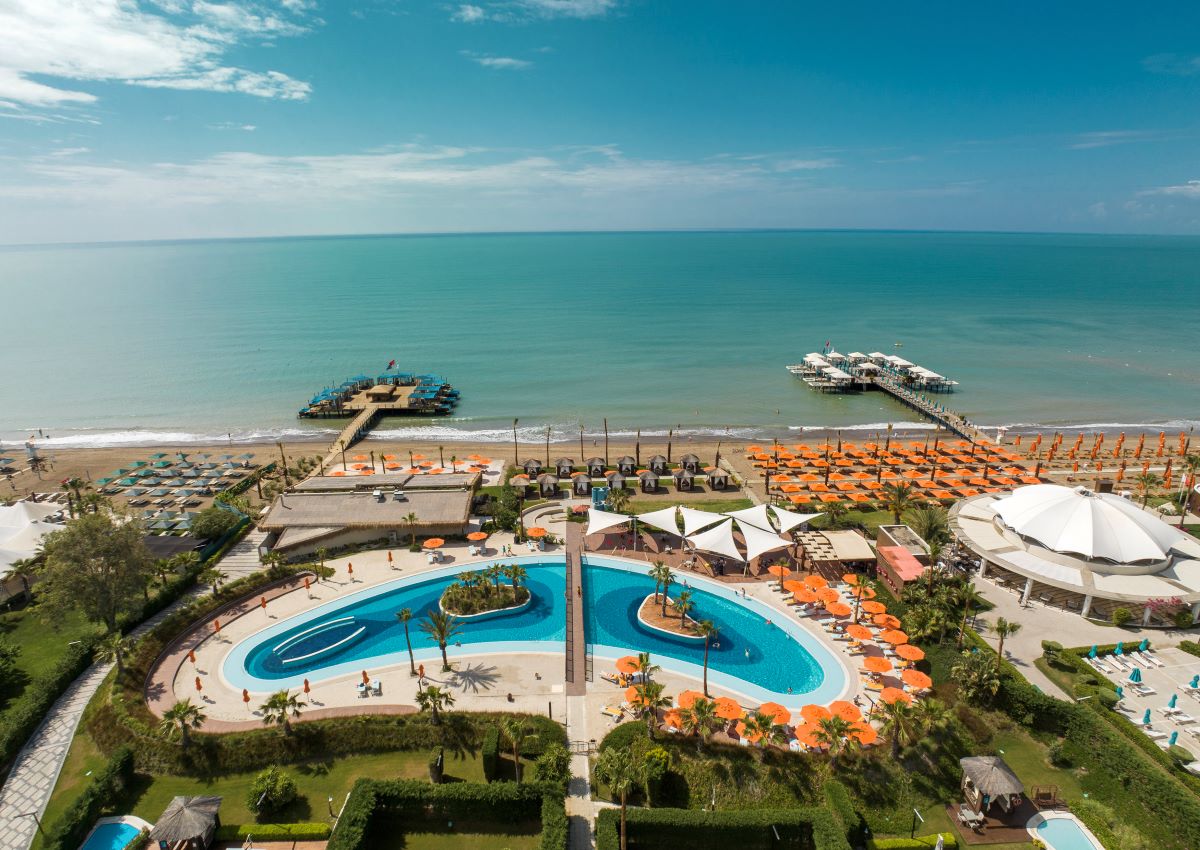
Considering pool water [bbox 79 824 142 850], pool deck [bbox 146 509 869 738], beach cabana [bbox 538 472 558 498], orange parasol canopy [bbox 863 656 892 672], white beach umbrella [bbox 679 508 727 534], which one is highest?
white beach umbrella [bbox 679 508 727 534]

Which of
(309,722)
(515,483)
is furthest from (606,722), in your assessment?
(515,483)

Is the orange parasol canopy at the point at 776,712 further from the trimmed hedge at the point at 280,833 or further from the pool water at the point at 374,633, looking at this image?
the trimmed hedge at the point at 280,833

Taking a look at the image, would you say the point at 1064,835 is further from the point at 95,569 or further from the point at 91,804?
the point at 95,569

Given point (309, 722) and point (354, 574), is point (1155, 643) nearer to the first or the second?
point (309, 722)

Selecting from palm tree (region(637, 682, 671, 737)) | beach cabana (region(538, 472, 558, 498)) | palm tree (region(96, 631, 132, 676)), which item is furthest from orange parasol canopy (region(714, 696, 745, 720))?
palm tree (region(96, 631, 132, 676))

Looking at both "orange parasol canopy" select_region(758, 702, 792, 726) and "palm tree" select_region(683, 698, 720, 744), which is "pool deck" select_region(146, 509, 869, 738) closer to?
"orange parasol canopy" select_region(758, 702, 792, 726)

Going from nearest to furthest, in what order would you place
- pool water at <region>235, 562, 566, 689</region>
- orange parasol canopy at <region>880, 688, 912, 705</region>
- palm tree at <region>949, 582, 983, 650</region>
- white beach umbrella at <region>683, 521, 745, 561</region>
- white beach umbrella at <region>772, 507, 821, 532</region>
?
orange parasol canopy at <region>880, 688, 912, 705</region> < pool water at <region>235, 562, 566, 689</region> < palm tree at <region>949, 582, 983, 650</region> < white beach umbrella at <region>683, 521, 745, 561</region> < white beach umbrella at <region>772, 507, 821, 532</region>

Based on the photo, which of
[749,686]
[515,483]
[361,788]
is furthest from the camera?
[515,483]
